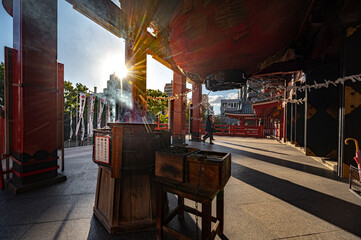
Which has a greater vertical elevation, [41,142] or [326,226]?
[41,142]

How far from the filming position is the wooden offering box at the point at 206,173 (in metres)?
1.27

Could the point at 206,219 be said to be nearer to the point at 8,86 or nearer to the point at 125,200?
the point at 125,200

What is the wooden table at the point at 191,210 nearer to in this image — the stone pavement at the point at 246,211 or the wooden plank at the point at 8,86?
the stone pavement at the point at 246,211

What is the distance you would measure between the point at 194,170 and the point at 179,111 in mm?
7253

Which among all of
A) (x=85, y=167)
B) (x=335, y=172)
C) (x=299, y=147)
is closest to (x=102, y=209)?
(x=85, y=167)

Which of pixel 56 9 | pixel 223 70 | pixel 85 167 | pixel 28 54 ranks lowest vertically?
pixel 85 167

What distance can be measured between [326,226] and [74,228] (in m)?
3.17

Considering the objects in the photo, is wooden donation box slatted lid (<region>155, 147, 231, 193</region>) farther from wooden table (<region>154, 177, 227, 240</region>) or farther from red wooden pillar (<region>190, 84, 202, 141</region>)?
red wooden pillar (<region>190, 84, 202, 141</region>)

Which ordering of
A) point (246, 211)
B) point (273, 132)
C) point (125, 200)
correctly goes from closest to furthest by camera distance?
point (125, 200), point (246, 211), point (273, 132)

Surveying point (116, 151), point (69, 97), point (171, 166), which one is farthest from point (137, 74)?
point (69, 97)

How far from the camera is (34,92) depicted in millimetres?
2936

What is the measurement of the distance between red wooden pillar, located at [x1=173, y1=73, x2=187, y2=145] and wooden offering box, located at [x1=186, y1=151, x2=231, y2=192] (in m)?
6.90

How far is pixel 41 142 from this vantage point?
9.91 ft

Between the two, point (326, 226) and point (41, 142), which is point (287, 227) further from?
point (41, 142)
